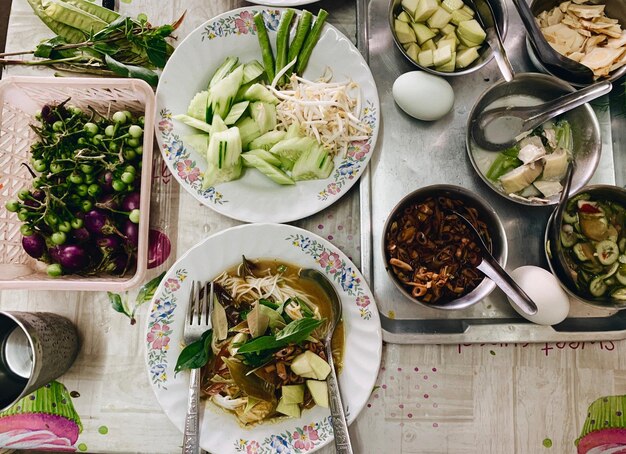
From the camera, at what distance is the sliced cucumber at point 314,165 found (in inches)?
54.5

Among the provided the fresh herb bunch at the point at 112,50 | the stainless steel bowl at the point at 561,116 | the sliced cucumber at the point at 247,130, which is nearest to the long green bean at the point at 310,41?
the sliced cucumber at the point at 247,130

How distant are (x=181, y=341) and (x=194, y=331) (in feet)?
0.20

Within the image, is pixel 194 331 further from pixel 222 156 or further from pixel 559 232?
pixel 559 232

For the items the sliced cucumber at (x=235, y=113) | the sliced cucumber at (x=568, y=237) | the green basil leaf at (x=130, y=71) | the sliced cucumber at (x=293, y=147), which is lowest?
the sliced cucumber at (x=568, y=237)

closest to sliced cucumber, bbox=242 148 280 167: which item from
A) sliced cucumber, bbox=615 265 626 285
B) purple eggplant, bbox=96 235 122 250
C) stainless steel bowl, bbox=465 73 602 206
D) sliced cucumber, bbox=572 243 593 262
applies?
purple eggplant, bbox=96 235 122 250

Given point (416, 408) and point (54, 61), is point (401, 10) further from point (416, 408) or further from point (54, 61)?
point (416, 408)

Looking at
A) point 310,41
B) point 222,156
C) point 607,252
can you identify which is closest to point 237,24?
point 310,41

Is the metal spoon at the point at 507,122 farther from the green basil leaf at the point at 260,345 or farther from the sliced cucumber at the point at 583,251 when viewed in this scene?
the green basil leaf at the point at 260,345

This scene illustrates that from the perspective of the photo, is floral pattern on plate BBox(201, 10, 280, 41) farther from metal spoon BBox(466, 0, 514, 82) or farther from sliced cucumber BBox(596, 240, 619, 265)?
sliced cucumber BBox(596, 240, 619, 265)

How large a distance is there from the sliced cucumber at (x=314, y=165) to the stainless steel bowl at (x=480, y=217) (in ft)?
0.80

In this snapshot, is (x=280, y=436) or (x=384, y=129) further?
(x=384, y=129)

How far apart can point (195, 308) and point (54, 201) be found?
1.62 feet

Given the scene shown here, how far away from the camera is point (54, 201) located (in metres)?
1.32

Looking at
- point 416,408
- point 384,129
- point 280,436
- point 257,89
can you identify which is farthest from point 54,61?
point 416,408
